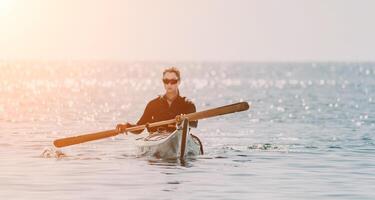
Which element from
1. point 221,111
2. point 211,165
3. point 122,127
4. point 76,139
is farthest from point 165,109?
point 76,139

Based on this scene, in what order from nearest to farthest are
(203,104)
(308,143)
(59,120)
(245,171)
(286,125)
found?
(245,171) → (308,143) → (286,125) → (59,120) → (203,104)

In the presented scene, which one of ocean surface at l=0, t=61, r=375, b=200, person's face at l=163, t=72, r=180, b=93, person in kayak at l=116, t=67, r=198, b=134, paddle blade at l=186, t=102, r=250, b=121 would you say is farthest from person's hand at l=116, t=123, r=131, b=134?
paddle blade at l=186, t=102, r=250, b=121

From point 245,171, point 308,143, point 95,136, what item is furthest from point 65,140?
point 308,143

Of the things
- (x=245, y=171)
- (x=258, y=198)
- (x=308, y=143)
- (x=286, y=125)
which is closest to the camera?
(x=258, y=198)

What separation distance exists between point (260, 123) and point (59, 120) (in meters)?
8.38

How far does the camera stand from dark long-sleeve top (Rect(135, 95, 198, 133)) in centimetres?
3026

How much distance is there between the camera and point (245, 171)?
2950cm

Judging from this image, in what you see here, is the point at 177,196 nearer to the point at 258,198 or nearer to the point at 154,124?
the point at 258,198

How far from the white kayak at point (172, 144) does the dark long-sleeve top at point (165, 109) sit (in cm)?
39

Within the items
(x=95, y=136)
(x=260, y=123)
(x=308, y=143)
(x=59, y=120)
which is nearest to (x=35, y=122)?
(x=59, y=120)

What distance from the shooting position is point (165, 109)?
30.4m

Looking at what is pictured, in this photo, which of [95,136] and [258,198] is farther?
[95,136]

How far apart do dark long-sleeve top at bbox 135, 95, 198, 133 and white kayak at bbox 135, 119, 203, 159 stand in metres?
0.39

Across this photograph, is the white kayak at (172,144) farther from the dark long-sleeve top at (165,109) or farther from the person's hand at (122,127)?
the person's hand at (122,127)
